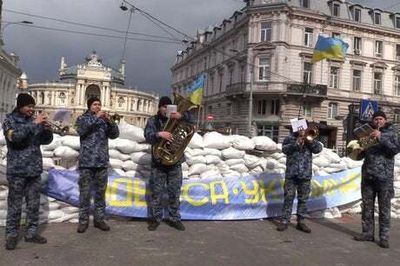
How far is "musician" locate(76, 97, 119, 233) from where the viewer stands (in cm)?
645

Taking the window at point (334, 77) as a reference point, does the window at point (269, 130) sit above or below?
below

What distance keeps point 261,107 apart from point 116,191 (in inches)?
1609

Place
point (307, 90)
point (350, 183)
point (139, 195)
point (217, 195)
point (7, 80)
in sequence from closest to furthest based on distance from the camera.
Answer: point (139, 195) < point (217, 195) < point (350, 183) < point (307, 90) < point (7, 80)

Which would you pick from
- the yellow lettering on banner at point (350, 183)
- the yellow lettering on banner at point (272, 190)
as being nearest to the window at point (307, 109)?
the yellow lettering on banner at point (350, 183)

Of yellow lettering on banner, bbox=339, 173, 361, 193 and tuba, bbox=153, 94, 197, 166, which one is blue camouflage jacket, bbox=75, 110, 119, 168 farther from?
yellow lettering on banner, bbox=339, 173, 361, 193

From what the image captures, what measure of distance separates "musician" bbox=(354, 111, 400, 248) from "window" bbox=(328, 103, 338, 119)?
42.6 m

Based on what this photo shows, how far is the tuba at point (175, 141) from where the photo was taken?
22.3 ft

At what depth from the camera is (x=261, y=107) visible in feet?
155

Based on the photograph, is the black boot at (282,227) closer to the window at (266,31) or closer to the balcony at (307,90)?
the balcony at (307,90)

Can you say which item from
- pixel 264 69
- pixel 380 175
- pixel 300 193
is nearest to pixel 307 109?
pixel 264 69

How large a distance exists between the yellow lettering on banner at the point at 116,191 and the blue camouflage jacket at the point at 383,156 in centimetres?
347

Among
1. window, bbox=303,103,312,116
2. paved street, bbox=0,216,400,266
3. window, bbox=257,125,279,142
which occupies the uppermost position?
window, bbox=303,103,312,116

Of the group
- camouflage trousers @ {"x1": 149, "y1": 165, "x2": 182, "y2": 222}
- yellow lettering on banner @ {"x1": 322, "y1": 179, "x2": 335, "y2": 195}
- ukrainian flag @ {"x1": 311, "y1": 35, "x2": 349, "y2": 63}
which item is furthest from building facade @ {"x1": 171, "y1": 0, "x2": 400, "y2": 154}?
camouflage trousers @ {"x1": 149, "y1": 165, "x2": 182, "y2": 222}

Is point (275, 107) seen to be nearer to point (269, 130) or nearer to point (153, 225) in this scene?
point (269, 130)
